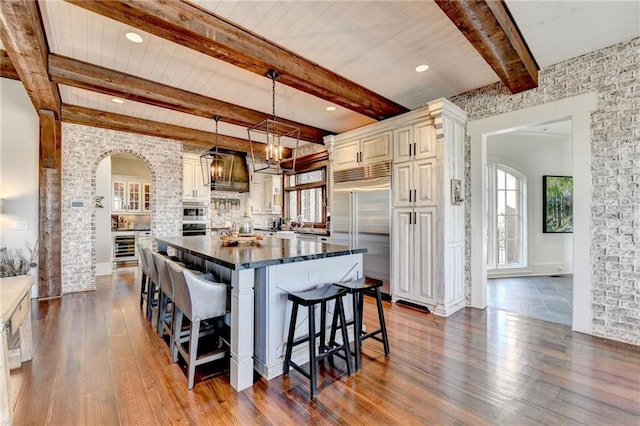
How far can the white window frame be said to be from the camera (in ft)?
19.9

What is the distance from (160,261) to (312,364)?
1710 mm

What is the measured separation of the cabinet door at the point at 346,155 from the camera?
4738mm

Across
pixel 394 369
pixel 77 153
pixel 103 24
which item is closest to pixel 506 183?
pixel 394 369

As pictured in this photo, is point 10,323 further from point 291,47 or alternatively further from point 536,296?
point 536,296

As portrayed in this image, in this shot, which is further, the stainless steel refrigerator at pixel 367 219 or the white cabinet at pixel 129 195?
the white cabinet at pixel 129 195

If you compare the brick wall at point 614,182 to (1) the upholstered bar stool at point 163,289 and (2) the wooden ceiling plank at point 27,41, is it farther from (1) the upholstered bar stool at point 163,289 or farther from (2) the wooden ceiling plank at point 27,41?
(2) the wooden ceiling plank at point 27,41

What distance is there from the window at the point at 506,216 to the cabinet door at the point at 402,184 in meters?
3.05

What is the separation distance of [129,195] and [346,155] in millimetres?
5968

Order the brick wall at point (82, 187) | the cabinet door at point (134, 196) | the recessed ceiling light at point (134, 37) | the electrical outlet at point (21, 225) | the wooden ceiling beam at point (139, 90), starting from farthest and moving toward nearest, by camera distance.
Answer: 1. the cabinet door at point (134, 196)
2. the brick wall at point (82, 187)
3. the electrical outlet at point (21, 225)
4. the wooden ceiling beam at point (139, 90)
5. the recessed ceiling light at point (134, 37)

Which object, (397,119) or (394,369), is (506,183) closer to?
(397,119)

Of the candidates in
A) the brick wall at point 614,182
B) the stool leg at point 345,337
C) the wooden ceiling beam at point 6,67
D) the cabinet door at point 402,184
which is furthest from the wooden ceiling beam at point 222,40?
the wooden ceiling beam at point 6,67

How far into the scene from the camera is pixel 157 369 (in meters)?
2.39

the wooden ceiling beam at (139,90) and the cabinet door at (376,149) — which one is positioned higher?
the wooden ceiling beam at (139,90)

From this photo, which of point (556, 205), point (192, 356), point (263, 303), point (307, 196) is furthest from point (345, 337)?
point (556, 205)
